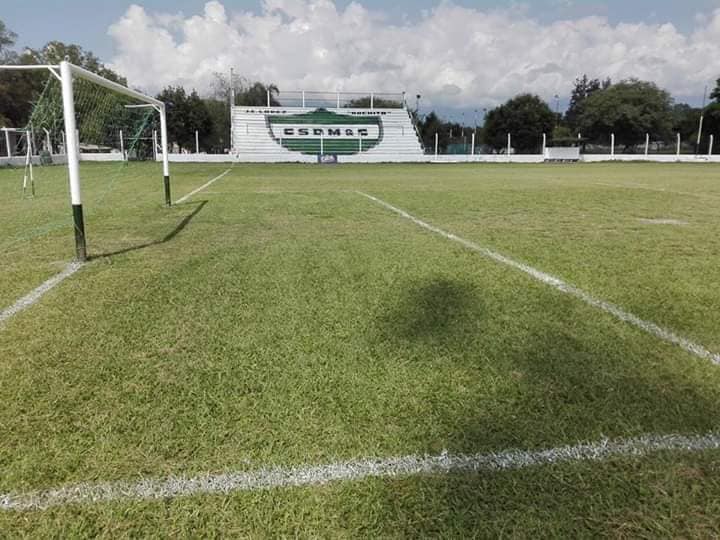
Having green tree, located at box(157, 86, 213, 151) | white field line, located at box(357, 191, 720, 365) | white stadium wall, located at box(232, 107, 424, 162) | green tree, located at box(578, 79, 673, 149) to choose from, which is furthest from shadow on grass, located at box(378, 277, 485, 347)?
green tree, located at box(578, 79, 673, 149)

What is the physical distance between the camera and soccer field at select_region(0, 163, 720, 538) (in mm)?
1867

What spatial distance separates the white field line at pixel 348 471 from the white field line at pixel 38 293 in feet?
7.63

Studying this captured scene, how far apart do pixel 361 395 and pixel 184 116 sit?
55.6 m

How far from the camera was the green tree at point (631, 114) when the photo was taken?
64.4 m

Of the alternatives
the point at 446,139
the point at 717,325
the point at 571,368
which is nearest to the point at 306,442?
the point at 571,368

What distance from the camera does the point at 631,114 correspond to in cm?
6384

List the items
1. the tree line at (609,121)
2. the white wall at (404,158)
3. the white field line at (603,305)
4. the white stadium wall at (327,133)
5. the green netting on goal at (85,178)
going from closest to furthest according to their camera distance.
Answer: the white field line at (603,305) → the green netting on goal at (85,178) → the white wall at (404,158) → the white stadium wall at (327,133) → the tree line at (609,121)

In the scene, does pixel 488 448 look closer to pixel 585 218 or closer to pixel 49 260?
pixel 49 260

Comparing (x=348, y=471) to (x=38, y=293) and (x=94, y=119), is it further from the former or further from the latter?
(x=94, y=119)

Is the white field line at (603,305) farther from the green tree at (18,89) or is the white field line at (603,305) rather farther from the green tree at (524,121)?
the green tree at (524,121)

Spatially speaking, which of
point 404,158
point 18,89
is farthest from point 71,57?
point 404,158

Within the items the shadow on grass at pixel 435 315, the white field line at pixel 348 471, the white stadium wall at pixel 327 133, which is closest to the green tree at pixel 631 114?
the white stadium wall at pixel 327 133

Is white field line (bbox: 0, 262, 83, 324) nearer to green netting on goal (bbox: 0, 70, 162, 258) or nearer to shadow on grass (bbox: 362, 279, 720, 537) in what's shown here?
green netting on goal (bbox: 0, 70, 162, 258)

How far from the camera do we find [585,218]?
9219 mm
